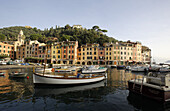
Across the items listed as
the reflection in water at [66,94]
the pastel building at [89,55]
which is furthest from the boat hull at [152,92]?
the pastel building at [89,55]

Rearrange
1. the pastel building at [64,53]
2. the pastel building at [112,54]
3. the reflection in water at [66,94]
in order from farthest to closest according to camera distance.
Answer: the pastel building at [64,53]
the pastel building at [112,54]
the reflection in water at [66,94]

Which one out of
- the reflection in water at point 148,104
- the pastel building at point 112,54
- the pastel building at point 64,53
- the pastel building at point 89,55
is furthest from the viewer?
the pastel building at point 89,55

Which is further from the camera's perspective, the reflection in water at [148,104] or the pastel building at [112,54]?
the pastel building at [112,54]

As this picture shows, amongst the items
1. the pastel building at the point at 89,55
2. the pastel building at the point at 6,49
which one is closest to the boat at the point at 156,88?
→ the pastel building at the point at 89,55

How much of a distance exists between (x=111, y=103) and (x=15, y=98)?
456 inches

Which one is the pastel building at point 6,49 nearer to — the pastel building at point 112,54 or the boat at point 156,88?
the pastel building at point 112,54

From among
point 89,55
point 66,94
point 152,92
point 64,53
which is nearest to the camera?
point 152,92

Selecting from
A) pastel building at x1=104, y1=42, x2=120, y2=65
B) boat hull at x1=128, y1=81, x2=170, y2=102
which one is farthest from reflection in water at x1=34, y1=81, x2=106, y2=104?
pastel building at x1=104, y1=42, x2=120, y2=65

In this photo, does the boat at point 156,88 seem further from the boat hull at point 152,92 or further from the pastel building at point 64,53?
the pastel building at point 64,53

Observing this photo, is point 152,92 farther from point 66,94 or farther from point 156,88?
point 66,94

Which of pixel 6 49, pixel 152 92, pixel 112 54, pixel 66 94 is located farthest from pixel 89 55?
pixel 6 49

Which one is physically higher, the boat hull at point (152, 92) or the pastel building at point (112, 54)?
the pastel building at point (112, 54)

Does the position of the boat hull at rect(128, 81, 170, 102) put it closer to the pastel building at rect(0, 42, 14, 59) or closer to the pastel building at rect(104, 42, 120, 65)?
the pastel building at rect(104, 42, 120, 65)

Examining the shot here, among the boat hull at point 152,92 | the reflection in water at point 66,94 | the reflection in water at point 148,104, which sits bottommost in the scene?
the reflection in water at point 66,94
